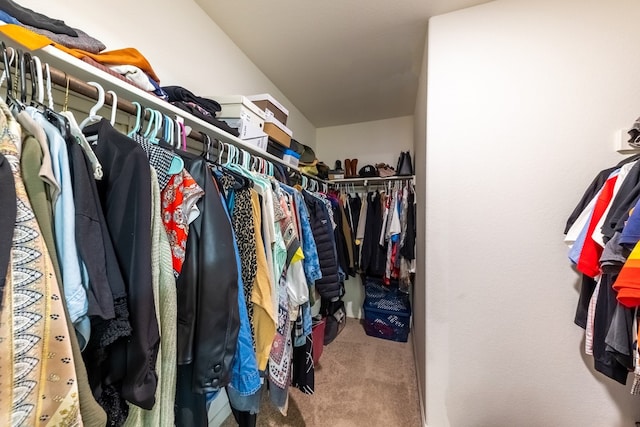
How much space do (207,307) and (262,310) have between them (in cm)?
30

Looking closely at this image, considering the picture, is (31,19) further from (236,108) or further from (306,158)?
(306,158)

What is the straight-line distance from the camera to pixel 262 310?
980 mm

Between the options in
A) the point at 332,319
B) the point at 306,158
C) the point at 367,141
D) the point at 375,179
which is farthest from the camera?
the point at 367,141

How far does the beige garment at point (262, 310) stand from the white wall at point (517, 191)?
0.89 m

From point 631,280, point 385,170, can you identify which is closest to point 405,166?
point 385,170

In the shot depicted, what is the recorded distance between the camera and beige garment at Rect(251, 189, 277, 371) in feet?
3.14

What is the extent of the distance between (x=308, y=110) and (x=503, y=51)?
184cm

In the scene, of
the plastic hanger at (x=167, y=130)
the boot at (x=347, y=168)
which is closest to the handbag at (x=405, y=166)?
the boot at (x=347, y=168)

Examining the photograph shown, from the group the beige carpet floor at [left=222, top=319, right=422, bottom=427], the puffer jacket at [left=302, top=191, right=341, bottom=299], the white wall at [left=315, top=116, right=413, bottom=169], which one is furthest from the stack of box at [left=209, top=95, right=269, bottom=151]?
the white wall at [left=315, top=116, right=413, bottom=169]

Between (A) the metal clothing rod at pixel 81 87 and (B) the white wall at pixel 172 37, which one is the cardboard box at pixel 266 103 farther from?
(A) the metal clothing rod at pixel 81 87

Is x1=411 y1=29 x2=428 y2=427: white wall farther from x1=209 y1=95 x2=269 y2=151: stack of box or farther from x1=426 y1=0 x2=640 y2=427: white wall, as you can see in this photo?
x1=209 y1=95 x2=269 y2=151: stack of box

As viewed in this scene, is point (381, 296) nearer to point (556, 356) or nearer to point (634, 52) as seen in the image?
point (556, 356)

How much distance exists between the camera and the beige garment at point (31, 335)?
39 cm

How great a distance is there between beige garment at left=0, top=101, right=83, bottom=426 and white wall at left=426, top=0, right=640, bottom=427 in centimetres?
142
